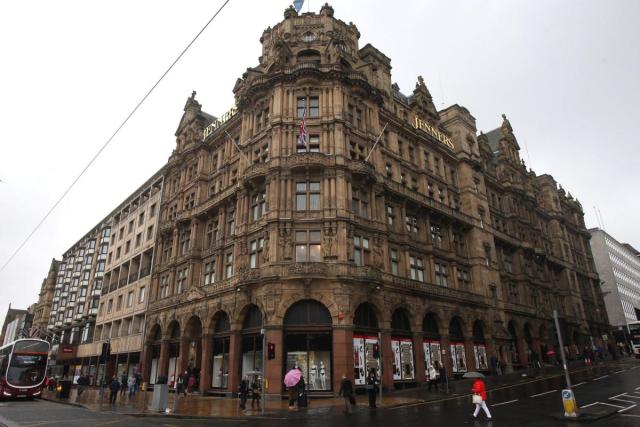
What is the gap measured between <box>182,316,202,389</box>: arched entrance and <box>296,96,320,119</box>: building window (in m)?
21.0

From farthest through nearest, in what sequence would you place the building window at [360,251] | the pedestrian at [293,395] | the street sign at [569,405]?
1. the building window at [360,251]
2. the pedestrian at [293,395]
3. the street sign at [569,405]

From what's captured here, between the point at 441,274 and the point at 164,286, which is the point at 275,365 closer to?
the point at 441,274

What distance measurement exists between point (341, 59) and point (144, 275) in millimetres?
35025

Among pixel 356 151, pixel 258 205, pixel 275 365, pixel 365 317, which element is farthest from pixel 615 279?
pixel 275 365

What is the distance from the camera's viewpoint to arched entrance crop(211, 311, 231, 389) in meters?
33.6

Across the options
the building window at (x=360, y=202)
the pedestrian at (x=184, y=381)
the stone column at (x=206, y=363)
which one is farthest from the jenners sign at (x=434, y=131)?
the pedestrian at (x=184, y=381)

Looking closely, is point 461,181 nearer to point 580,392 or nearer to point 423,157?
point 423,157

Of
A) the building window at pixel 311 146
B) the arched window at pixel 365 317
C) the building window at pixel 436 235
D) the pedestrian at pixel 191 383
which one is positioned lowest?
the pedestrian at pixel 191 383

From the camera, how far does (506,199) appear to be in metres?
57.6

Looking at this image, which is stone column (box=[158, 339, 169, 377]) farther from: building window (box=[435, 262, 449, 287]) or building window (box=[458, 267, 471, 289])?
building window (box=[458, 267, 471, 289])

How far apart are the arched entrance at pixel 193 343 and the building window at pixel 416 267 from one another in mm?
19872

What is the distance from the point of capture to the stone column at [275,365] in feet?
89.1

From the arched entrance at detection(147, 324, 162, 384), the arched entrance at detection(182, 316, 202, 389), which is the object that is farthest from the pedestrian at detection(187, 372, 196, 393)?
Answer: the arched entrance at detection(147, 324, 162, 384)

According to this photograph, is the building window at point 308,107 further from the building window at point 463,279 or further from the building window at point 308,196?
the building window at point 463,279
